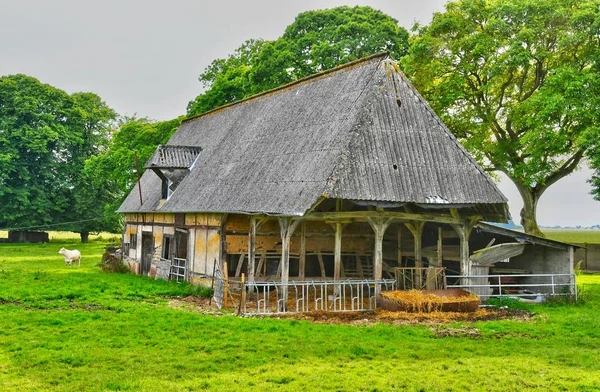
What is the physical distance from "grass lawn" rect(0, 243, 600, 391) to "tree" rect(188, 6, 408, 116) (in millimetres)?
20171

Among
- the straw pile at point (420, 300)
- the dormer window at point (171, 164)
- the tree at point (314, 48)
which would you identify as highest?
the tree at point (314, 48)

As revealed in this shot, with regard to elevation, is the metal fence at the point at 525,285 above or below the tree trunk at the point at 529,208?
below

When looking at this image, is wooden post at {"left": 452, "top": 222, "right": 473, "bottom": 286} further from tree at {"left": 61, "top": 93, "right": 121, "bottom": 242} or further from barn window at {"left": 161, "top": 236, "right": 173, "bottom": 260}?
tree at {"left": 61, "top": 93, "right": 121, "bottom": 242}

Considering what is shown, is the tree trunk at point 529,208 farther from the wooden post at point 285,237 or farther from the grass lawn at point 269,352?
the wooden post at point 285,237

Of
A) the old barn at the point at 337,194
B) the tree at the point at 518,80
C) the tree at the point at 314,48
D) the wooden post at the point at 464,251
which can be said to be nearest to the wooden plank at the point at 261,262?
the old barn at the point at 337,194

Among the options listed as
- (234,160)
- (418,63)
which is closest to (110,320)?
(234,160)

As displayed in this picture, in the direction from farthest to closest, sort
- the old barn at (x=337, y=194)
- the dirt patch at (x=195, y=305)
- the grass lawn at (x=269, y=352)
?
1. the old barn at (x=337, y=194)
2. the dirt patch at (x=195, y=305)
3. the grass lawn at (x=269, y=352)

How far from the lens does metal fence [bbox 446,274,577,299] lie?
16.2 meters

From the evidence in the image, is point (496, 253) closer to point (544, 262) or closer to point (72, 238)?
point (544, 262)

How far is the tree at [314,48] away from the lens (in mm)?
31766

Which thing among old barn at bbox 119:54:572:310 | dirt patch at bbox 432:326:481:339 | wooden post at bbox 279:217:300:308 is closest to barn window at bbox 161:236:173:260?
old barn at bbox 119:54:572:310

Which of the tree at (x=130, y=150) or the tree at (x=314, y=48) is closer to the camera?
the tree at (x=314, y=48)

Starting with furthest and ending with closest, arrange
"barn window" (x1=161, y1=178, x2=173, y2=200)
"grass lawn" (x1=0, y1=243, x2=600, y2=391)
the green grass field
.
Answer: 1. the green grass field
2. "barn window" (x1=161, y1=178, x2=173, y2=200)
3. "grass lawn" (x1=0, y1=243, x2=600, y2=391)

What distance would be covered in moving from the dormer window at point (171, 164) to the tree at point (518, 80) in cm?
1114
